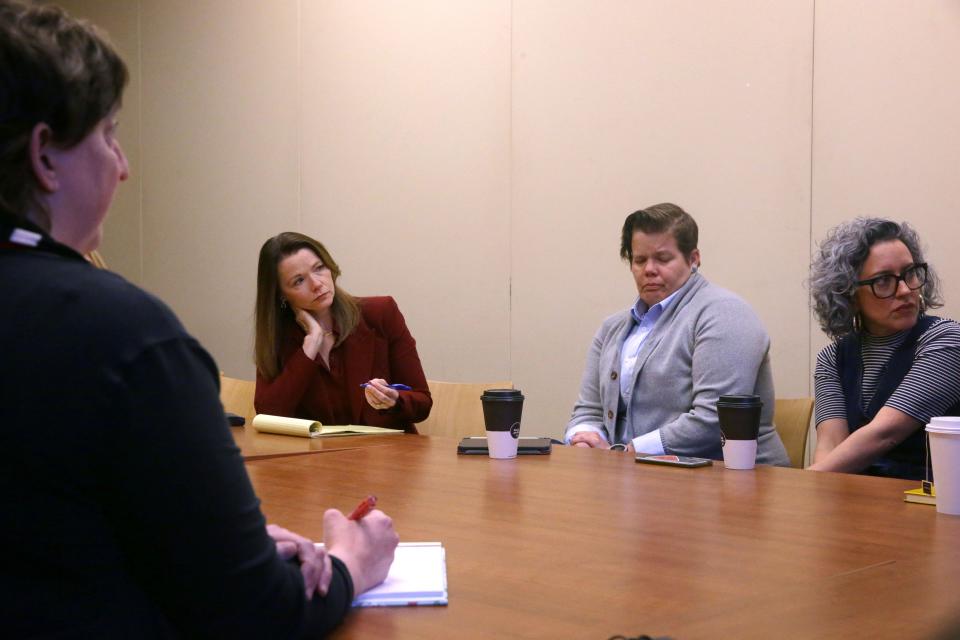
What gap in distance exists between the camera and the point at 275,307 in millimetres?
3652

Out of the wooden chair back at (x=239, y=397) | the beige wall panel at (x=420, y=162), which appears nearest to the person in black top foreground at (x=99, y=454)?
the wooden chair back at (x=239, y=397)

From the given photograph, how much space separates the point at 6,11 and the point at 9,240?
222 mm

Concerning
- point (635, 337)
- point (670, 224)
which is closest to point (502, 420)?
point (635, 337)

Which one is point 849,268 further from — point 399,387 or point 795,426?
point 399,387

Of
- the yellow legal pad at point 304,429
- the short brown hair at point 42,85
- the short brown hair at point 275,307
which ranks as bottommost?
the yellow legal pad at point 304,429

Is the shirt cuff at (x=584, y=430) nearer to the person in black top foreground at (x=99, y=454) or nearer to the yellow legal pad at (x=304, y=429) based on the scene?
the yellow legal pad at (x=304, y=429)

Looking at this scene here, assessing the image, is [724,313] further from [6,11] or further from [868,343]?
[6,11]

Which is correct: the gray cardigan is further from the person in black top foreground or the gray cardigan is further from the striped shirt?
the person in black top foreground

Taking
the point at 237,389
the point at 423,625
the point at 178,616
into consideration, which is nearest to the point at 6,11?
the point at 178,616

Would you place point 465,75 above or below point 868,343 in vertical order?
above

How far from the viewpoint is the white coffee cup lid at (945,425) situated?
5.67 feet

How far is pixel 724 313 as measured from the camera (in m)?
3.17

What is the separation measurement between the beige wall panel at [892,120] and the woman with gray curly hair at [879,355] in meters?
0.76

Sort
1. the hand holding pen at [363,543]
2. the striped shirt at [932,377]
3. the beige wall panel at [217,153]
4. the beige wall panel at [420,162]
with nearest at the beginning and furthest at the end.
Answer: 1. the hand holding pen at [363,543]
2. the striped shirt at [932,377]
3. the beige wall panel at [420,162]
4. the beige wall panel at [217,153]
